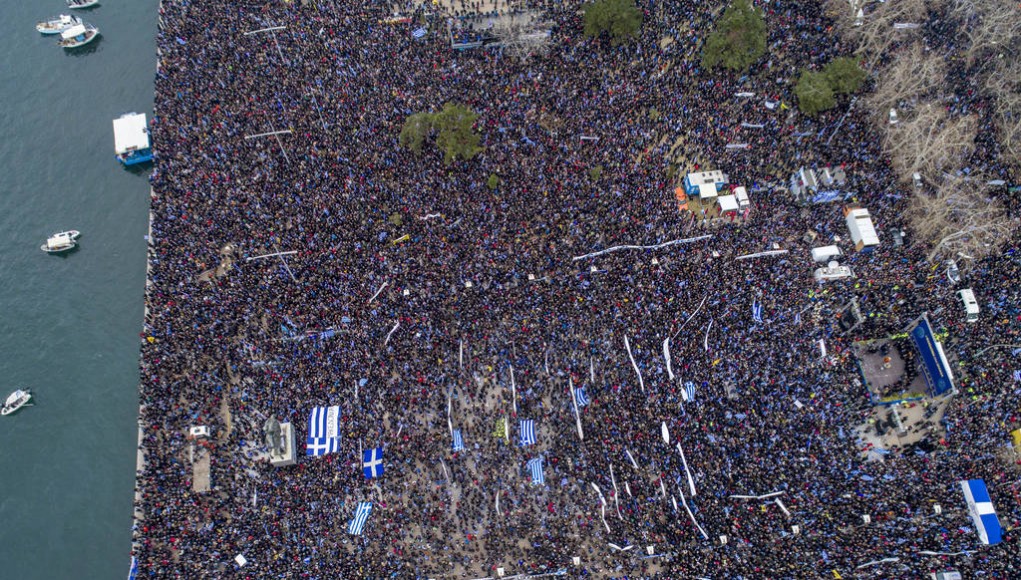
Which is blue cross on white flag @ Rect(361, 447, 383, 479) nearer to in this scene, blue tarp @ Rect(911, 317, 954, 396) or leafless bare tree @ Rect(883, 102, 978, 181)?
blue tarp @ Rect(911, 317, 954, 396)

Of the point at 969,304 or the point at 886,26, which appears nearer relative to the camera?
the point at 969,304

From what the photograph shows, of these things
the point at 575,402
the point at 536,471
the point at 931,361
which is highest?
the point at 575,402

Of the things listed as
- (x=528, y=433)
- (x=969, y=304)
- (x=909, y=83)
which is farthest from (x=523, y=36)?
(x=969, y=304)

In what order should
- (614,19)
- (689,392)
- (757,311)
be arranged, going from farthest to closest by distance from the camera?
1. (614,19)
2. (757,311)
3. (689,392)

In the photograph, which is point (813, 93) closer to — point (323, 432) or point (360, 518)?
point (323, 432)

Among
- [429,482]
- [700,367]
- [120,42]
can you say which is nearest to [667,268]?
[700,367]

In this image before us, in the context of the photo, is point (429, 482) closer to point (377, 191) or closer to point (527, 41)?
point (377, 191)

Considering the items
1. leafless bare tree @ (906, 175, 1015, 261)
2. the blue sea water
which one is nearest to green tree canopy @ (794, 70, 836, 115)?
leafless bare tree @ (906, 175, 1015, 261)

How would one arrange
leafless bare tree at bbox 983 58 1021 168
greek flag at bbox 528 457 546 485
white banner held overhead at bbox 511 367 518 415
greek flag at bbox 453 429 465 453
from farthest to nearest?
1. leafless bare tree at bbox 983 58 1021 168
2. white banner held overhead at bbox 511 367 518 415
3. greek flag at bbox 453 429 465 453
4. greek flag at bbox 528 457 546 485
